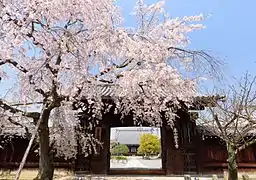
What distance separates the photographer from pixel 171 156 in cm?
1315

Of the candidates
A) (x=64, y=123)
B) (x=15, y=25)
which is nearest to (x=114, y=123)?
(x=64, y=123)

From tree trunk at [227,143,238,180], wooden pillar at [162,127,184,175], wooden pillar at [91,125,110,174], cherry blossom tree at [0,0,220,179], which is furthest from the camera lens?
wooden pillar at [162,127,184,175]

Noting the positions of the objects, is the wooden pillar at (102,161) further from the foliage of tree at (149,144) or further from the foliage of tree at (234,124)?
the foliage of tree at (149,144)

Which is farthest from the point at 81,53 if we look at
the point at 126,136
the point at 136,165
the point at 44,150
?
the point at 126,136

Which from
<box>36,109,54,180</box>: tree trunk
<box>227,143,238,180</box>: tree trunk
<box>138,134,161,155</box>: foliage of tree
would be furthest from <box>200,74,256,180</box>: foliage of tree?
<box>138,134,161,155</box>: foliage of tree

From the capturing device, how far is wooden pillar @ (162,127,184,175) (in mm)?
12922

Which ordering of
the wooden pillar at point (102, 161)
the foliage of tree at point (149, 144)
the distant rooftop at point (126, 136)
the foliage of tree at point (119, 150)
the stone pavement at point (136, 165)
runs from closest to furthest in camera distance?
1. the wooden pillar at point (102, 161)
2. the stone pavement at point (136, 165)
3. the foliage of tree at point (149, 144)
4. the foliage of tree at point (119, 150)
5. the distant rooftop at point (126, 136)

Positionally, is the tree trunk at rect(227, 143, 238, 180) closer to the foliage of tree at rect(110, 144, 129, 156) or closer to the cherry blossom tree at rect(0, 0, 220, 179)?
the cherry blossom tree at rect(0, 0, 220, 179)

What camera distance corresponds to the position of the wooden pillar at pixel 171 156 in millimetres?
12922

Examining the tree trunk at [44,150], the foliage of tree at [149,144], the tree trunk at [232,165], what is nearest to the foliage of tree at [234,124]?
the tree trunk at [232,165]

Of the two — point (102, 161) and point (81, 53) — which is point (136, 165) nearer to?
point (102, 161)

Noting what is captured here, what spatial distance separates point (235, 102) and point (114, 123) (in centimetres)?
617

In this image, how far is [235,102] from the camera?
1166 centimetres

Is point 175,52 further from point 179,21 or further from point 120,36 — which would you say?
point 120,36
